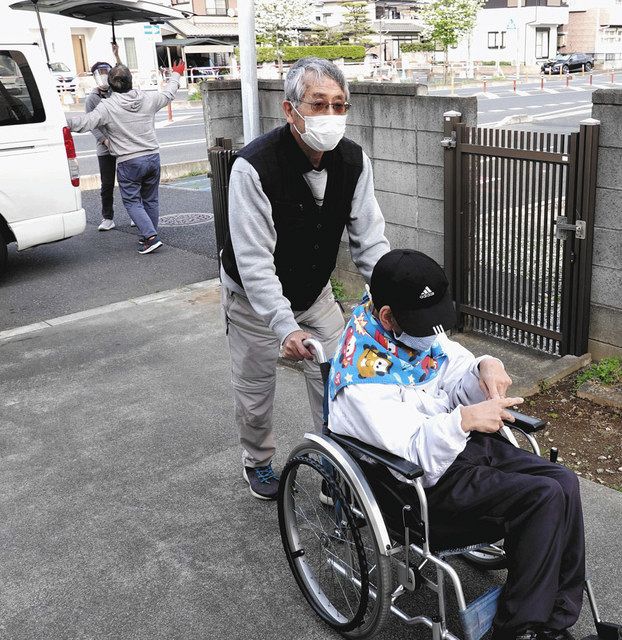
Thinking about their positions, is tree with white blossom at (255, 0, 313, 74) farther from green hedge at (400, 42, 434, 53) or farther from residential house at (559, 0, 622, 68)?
Result: residential house at (559, 0, 622, 68)

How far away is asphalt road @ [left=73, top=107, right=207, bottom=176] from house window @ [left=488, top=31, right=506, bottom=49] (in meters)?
45.7

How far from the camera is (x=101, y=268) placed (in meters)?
8.02

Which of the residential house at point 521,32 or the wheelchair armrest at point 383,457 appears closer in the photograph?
the wheelchair armrest at point 383,457

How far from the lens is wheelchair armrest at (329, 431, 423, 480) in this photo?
229cm

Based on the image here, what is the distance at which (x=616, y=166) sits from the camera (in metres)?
Answer: 4.55

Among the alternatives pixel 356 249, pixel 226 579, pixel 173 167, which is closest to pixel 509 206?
pixel 356 249

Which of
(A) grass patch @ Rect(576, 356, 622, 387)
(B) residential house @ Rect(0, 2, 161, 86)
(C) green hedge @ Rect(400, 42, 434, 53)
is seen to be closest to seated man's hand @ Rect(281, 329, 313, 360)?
(A) grass patch @ Rect(576, 356, 622, 387)

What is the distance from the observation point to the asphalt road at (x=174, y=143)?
1521 centimetres

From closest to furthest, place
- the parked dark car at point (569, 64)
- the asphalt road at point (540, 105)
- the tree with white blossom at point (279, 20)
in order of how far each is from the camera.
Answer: the asphalt road at point (540, 105) < the parked dark car at point (569, 64) < the tree with white blossom at point (279, 20)

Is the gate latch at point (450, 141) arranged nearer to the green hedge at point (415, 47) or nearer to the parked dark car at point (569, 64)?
the parked dark car at point (569, 64)

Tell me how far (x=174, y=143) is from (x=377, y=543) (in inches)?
641

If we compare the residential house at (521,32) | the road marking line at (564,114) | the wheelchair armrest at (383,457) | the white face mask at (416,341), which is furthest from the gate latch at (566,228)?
the residential house at (521,32)

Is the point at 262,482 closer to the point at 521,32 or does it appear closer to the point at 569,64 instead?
the point at 569,64

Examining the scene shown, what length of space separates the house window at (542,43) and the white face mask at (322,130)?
6624 cm
